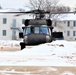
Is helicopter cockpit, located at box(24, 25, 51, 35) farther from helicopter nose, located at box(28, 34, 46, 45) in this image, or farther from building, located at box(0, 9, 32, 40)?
building, located at box(0, 9, 32, 40)

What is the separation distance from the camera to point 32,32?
22281 mm

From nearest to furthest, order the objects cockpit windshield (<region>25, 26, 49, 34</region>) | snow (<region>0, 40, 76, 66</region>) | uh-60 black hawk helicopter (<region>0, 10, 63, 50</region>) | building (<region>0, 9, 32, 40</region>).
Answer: snow (<region>0, 40, 76, 66</region>), uh-60 black hawk helicopter (<region>0, 10, 63, 50</region>), cockpit windshield (<region>25, 26, 49, 34</region>), building (<region>0, 9, 32, 40</region>)

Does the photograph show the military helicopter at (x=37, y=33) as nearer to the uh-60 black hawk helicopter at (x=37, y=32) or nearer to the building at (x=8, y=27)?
the uh-60 black hawk helicopter at (x=37, y=32)

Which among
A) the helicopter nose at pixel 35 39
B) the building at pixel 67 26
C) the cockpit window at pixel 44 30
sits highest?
the cockpit window at pixel 44 30

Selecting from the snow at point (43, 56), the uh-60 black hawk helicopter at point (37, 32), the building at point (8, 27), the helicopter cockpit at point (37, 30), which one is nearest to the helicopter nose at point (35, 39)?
the uh-60 black hawk helicopter at point (37, 32)

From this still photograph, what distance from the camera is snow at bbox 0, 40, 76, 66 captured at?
41.0ft

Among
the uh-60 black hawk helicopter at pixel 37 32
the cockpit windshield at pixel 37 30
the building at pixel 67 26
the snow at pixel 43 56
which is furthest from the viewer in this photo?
the building at pixel 67 26

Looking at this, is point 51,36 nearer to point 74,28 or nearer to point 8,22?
point 8,22

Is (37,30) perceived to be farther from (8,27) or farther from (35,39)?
(8,27)

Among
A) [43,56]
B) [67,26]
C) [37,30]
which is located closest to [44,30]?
[37,30]

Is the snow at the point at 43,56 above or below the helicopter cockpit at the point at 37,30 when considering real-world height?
below

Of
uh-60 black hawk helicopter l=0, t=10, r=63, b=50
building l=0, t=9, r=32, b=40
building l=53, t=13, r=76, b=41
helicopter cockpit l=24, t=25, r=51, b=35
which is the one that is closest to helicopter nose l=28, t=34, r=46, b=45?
uh-60 black hawk helicopter l=0, t=10, r=63, b=50

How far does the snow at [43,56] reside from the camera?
41.0 feet

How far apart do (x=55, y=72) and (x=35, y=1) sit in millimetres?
57184
